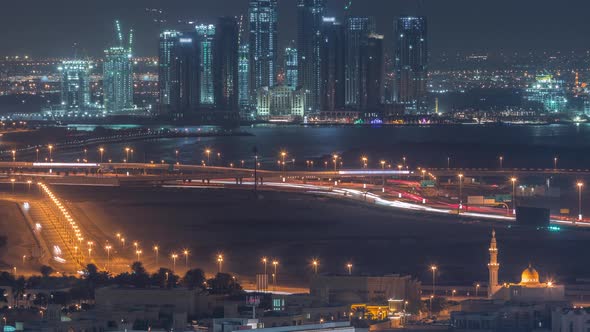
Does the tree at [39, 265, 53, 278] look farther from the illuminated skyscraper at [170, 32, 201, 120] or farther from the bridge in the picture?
the illuminated skyscraper at [170, 32, 201, 120]

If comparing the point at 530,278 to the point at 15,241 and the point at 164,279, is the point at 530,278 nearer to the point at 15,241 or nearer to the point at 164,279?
the point at 164,279

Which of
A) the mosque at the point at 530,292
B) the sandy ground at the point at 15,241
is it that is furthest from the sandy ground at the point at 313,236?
the mosque at the point at 530,292

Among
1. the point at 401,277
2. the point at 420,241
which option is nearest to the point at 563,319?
the point at 401,277

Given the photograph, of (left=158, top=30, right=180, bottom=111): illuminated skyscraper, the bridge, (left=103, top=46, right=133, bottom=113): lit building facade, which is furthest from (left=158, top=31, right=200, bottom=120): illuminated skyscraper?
the bridge

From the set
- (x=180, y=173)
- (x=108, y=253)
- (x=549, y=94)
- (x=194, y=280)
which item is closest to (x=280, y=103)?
(x=549, y=94)

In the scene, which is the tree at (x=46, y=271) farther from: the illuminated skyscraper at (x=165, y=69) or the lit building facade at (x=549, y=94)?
the lit building facade at (x=549, y=94)
